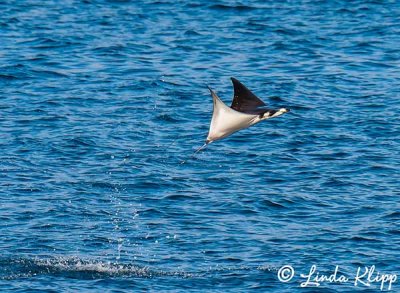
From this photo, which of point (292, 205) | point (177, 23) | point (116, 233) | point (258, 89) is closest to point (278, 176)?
point (292, 205)

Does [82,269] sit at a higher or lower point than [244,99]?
lower

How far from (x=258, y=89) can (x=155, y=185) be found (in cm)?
615

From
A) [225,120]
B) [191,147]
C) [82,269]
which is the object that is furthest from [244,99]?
[191,147]

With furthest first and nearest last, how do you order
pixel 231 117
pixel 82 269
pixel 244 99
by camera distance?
pixel 82 269, pixel 244 99, pixel 231 117

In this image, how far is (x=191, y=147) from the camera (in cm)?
2180

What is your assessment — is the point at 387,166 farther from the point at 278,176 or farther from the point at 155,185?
the point at 155,185

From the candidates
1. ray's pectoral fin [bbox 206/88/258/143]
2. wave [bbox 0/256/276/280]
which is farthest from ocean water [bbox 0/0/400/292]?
ray's pectoral fin [bbox 206/88/258/143]

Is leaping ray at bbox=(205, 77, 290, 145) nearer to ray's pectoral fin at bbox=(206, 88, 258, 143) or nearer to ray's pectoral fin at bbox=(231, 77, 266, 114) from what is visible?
ray's pectoral fin at bbox=(206, 88, 258, 143)

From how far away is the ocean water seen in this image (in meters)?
16.4

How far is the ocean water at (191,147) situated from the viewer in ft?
53.9

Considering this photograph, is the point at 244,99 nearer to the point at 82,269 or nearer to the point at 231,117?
the point at 231,117

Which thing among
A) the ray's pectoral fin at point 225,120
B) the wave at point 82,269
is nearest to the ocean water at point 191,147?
the wave at point 82,269

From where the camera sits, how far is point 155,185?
64.8 feet

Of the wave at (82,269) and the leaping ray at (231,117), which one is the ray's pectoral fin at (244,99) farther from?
the wave at (82,269)
